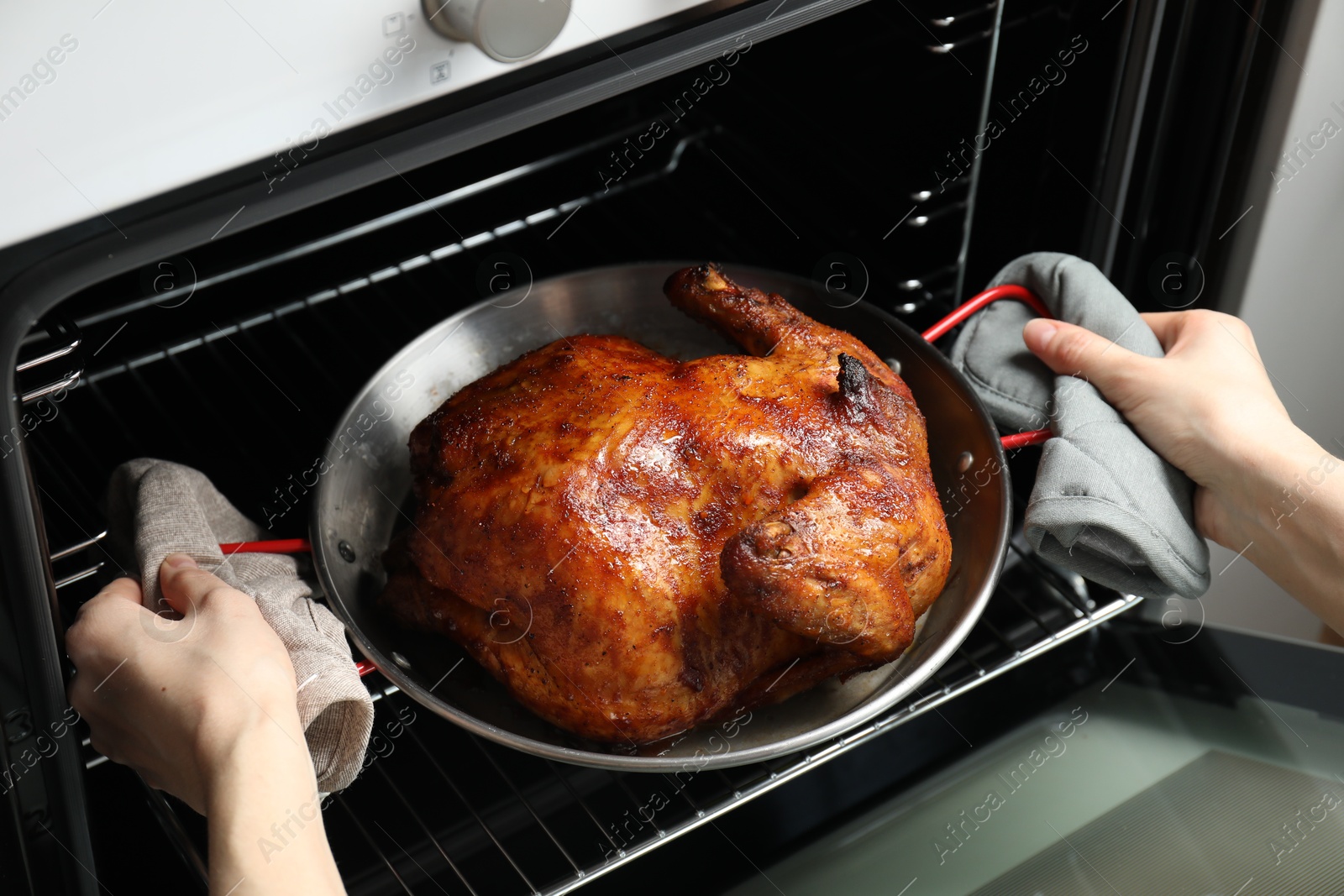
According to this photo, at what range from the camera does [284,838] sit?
2.55ft

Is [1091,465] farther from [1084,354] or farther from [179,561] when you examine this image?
[179,561]

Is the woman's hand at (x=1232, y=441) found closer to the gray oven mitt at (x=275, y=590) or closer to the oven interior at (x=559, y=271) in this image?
the oven interior at (x=559, y=271)

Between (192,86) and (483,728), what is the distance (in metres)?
0.53

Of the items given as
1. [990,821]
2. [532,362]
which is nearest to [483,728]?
[532,362]

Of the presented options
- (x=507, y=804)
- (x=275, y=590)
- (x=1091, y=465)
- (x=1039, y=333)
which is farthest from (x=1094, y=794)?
(x=275, y=590)

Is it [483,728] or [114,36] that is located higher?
[114,36]

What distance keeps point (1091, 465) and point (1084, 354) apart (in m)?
0.13

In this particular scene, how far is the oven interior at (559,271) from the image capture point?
1.08m

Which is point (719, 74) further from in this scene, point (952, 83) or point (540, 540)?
point (540, 540)

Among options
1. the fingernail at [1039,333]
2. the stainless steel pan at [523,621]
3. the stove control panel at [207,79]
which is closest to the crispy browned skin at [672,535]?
the stainless steel pan at [523,621]

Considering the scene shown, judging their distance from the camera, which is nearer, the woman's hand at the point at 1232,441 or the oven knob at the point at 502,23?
the oven knob at the point at 502,23

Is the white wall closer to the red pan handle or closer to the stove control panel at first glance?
the red pan handle

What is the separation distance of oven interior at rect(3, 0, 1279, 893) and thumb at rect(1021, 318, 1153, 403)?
0.15 metres

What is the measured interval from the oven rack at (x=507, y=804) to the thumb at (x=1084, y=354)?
0.26 metres
